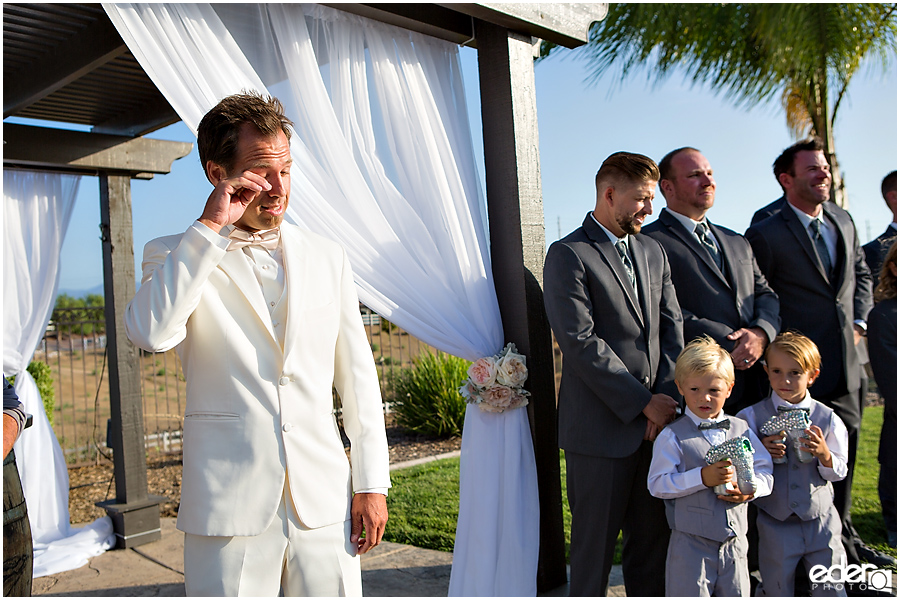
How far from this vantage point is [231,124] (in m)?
1.77

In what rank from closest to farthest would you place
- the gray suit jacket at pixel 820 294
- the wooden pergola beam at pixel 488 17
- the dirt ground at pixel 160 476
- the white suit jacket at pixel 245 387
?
1. the white suit jacket at pixel 245 387
2. the wooden pergola beam at pixel 488 17
3. the gray suit jacket at pixel 820 294
4. the dirt ground at pixel 160 476

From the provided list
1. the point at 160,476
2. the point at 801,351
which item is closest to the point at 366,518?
the point at 801,351

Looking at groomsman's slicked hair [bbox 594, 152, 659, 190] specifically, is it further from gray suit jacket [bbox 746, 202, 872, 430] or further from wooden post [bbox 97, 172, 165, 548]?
wooden post [bbox 97, 172, 165, 548]

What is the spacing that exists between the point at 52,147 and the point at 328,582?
402 cm

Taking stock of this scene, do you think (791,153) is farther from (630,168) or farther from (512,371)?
(512,371)

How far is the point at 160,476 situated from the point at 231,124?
6542 millimetres

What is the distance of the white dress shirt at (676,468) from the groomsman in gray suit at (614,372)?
0.15m

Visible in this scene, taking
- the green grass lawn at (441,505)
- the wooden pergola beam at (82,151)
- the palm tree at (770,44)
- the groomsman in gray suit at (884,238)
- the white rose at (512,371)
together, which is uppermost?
the palm tree at (770,44)

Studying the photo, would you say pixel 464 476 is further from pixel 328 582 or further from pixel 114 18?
pixel 114 18

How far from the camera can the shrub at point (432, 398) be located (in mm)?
8562

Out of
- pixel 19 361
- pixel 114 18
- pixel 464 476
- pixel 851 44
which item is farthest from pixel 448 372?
pixel 851 44

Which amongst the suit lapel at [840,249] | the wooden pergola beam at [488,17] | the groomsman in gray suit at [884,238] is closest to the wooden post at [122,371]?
the wooden pergola beam at [488,17]

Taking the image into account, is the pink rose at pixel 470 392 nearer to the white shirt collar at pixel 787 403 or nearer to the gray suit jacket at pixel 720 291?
the gray suit jacket at pixel 720 291

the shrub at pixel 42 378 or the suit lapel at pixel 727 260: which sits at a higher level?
the suit lapel at pixel 727 260
